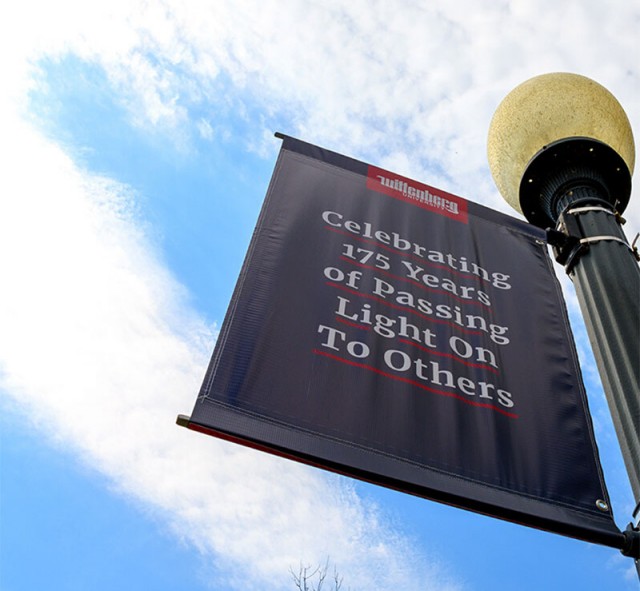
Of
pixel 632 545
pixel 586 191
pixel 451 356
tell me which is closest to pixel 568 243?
pixel 586 191

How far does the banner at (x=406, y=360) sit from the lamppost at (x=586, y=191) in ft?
0.83

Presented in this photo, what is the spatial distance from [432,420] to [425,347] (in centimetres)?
46

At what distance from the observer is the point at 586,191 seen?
4.13 meters

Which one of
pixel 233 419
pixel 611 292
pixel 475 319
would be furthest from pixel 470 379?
pixel 233 419

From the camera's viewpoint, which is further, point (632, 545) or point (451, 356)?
point (451, 356)

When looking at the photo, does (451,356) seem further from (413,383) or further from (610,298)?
(610,298)

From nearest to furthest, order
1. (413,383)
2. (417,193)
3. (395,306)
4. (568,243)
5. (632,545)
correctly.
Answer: (632,545)
(413,383)
(395,306)
(568,243)
(417,193)

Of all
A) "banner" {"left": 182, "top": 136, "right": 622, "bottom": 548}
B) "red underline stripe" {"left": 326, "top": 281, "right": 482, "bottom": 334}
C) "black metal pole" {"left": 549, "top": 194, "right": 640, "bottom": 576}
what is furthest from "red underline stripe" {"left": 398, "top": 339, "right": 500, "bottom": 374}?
"black metal pole" {"left": 549, "top": 194, "right": 640, "bottom": 576}

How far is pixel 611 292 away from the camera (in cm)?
343

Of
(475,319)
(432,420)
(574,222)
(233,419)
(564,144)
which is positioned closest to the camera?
(233,419)

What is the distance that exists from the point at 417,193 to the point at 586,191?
1038 millimetres

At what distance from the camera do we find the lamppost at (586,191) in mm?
3225

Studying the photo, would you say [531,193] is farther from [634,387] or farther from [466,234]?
[634,387]

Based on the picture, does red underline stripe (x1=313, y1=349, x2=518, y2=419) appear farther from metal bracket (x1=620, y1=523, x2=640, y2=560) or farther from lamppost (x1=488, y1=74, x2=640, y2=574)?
metal bracket (x1=620, y1=523, x2=640, y2=560)
